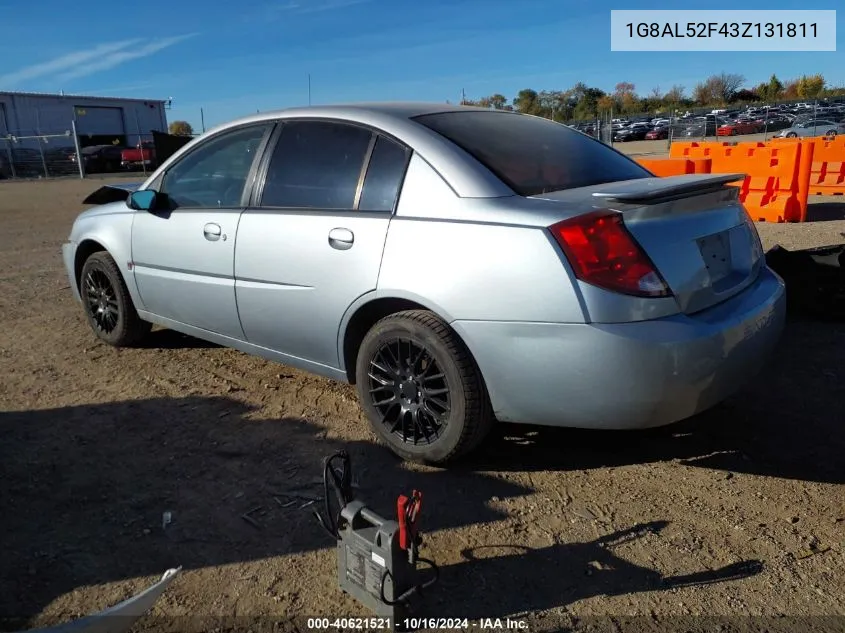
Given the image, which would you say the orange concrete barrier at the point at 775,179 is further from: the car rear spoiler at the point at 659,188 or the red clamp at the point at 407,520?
the red clamp at the point at 407,520

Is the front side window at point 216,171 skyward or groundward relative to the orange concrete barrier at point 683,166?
skyward

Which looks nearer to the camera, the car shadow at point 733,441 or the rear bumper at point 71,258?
the car shadow at point 733,441

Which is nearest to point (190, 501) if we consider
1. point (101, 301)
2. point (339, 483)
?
point (339, 483)

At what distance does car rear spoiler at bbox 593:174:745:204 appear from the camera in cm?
266

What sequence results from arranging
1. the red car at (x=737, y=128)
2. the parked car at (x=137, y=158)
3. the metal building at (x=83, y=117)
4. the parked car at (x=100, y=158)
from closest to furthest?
the parked car at (x=100, y=158), the parked car at (x=137, y=158), the red car at (x=737, y=128), the metal building at (x=83, y=117)

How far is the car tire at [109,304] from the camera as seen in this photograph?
15.3 ft

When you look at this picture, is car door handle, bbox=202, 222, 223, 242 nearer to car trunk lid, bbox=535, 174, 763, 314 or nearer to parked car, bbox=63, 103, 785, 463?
parked car, bbox=63, 103, 785, 463

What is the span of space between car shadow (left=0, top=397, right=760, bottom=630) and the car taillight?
97 cm

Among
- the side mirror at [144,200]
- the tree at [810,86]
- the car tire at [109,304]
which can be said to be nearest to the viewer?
the side mirror at [144,200]

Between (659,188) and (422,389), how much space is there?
1.31 m

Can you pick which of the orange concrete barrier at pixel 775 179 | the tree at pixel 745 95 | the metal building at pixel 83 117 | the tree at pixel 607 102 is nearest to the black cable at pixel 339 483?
the orange concrete barrier at pixel 775 179

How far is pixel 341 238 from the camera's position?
3217mm

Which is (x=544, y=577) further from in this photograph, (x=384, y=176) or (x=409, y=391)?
(x=384, y=176)

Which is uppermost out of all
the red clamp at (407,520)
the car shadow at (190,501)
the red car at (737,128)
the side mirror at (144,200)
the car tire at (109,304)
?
the red car at (737,128)
